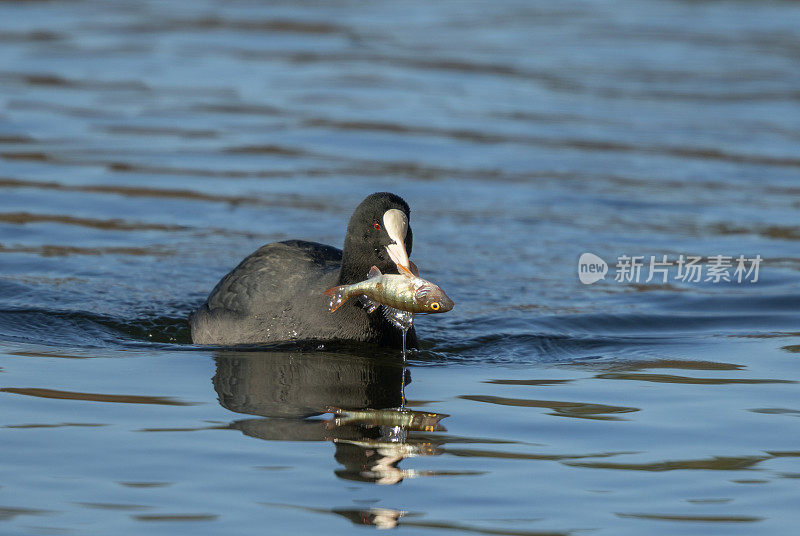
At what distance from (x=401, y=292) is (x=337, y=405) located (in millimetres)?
558

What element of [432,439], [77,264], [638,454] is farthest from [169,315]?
[638,454]

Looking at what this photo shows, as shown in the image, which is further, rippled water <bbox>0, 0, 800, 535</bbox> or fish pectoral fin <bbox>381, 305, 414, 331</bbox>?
fish pectoral fin <bbox>381, 305, 414, 331</bbox>

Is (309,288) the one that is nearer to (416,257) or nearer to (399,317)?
(399,317)

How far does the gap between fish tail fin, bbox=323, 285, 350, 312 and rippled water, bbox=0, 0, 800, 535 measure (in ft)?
0.98

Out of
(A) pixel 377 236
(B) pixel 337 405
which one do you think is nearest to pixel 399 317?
(A) pixel 377 236

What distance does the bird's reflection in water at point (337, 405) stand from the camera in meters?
4.88

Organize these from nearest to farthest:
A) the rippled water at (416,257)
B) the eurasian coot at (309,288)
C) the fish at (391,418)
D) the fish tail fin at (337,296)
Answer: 1. the rippled water at (416,257)
2. the fish at (391,418)
3. the fish tail fin at (337,296)
4. the eurasian coot at (309,288)

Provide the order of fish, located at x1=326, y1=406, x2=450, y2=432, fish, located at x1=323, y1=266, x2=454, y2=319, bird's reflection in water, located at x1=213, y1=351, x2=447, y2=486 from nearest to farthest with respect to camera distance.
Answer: bird's reflection in water, located at x1=213, y1=351, x2=447, y2=486
fish, located at x1=326, y1=406, x2=450, y2=432
fish, located at x1=323, y1=266, x2=454, y2=319

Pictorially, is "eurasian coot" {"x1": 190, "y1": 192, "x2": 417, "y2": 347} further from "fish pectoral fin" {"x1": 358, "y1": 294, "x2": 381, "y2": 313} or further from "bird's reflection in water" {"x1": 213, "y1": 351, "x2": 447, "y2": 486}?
"bird's reflection in water" {"x1": 213, "y1": 351, "x2": 447, "y2": 486}

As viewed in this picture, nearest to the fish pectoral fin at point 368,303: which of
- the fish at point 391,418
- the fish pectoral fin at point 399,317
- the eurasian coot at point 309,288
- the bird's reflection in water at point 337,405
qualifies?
the eurasian coot at point 309,288

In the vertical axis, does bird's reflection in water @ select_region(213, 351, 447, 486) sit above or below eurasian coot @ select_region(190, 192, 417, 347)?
below

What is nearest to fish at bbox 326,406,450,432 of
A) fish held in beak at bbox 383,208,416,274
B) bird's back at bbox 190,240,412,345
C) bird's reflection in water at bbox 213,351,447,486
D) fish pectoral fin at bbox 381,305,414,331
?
bird's reflection in water at bbox 213,351,447,486

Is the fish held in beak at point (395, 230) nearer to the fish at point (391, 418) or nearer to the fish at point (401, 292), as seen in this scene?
the fish at point (401, 292)

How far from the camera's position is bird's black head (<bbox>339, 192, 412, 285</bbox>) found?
6168 mm
